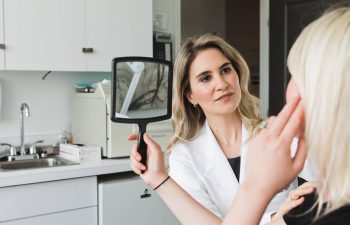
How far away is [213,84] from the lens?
60.1 inches

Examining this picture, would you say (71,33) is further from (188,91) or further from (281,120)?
(281,120)

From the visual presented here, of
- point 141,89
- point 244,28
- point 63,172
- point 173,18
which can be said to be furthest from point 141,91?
point 244,28

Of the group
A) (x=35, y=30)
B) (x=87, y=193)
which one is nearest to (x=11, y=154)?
(x=87, y=193)

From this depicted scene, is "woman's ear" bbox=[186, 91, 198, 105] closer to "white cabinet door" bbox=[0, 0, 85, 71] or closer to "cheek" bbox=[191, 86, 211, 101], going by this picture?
"cheek" bbox=[191, 86, 211, 101]

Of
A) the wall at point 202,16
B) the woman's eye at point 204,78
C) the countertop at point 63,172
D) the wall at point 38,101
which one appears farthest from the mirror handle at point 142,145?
the wall at point 202,16

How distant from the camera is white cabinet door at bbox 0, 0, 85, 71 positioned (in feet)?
7.23

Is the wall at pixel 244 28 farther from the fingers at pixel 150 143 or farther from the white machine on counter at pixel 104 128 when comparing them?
the fingers at pixel 150 143

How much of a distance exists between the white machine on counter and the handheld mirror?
1.17 m

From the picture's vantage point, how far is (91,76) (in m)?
2.86

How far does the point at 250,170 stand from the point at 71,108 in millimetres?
2242

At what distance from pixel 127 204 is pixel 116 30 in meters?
1.04

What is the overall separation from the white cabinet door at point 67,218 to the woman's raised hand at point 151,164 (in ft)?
3.85

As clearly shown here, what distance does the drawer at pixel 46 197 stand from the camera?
1961 millimetres

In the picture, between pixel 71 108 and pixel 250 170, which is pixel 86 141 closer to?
pixel 71 108
